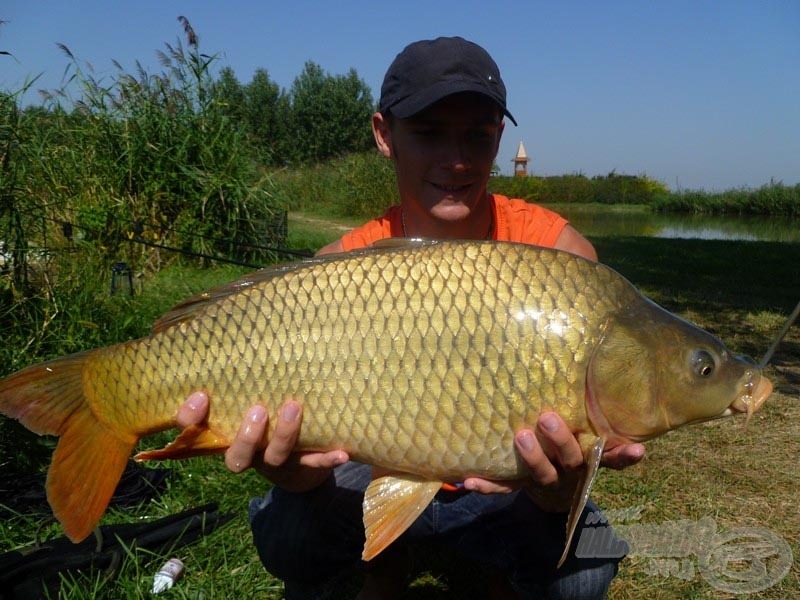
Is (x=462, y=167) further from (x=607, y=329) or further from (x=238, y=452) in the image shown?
(x=238, y=452)

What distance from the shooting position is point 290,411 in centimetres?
125

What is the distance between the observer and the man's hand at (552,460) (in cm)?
119

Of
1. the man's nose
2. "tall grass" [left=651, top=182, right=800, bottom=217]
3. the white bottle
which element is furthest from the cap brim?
"tall grass" [left=651, top=182, right=800, bottom=217]

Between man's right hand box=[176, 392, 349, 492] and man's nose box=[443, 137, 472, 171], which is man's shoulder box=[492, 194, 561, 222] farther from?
man's right hand box=[176, 392, 349, 492]

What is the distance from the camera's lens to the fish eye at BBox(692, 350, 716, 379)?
1.23m

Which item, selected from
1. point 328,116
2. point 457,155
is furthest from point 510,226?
point 328,116

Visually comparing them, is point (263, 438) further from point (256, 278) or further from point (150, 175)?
point (150, 175)

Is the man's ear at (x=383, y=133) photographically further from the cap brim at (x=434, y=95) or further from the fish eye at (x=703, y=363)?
the fish eye at (x=703, y=363)

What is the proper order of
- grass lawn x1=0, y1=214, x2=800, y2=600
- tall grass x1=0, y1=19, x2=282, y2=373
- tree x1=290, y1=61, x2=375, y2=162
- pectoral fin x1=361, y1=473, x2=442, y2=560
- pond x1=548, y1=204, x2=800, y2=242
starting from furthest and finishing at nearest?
tree x1=290, y1=61, x2=375, y2=162 < pond x1=548, y1=204, x2=800, y2=242 < tall grass x1=0, y1=19, x2=282, y2=373 < grass lawn x1=0, y1=214, x2=800, y2=600 < pectoral fin x1=361, y1=473, x2=442, y2=560

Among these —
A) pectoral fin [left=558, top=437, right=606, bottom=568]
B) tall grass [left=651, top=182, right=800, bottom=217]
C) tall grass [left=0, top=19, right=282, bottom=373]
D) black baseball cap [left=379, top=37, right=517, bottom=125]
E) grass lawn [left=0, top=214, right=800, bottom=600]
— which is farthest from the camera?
tall grass [left=651, top=182, right=800, bottom=217]

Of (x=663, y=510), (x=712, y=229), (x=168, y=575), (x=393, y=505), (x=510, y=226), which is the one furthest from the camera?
(x=712, y=229)

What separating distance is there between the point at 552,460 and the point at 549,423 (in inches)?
5.2

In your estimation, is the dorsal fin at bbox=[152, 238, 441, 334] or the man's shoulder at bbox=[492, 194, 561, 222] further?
the man's shoulder at bbox=[492, 194, 561, 222]

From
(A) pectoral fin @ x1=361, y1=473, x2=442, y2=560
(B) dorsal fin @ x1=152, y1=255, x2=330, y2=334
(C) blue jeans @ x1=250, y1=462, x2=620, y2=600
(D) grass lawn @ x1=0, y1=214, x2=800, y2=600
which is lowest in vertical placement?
(D) grass lawn @ x1=0, y1=214, x2=800, y2=600
